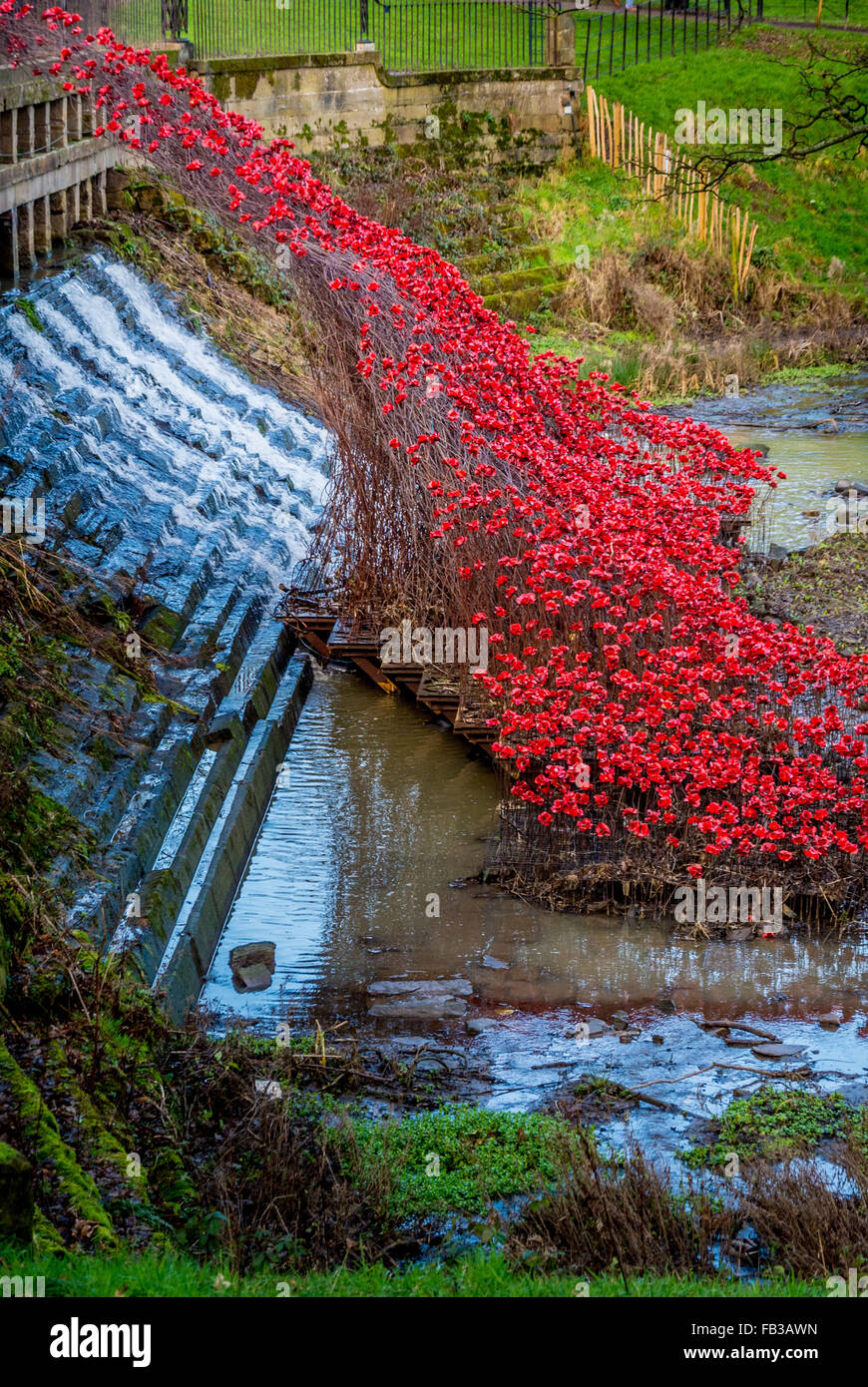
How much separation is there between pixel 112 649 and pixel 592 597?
8.65ft


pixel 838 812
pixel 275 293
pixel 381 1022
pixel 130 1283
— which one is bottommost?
pixel 381 1022

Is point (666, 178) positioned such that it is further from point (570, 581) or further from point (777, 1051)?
point (777, 1051)

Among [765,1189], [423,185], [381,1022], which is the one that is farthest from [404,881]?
[423,185]

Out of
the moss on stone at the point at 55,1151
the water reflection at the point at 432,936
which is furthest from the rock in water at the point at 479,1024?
the moss on stone at the point at 55,1151

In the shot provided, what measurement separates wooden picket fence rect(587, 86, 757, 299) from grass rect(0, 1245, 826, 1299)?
55.5ft

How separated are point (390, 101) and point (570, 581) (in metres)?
15.3

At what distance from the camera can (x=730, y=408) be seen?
16250mm

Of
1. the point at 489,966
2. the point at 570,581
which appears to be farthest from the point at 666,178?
the point at 489,966

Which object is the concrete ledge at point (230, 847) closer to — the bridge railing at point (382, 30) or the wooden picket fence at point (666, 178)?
the wooden picket fence at point (666, 178)

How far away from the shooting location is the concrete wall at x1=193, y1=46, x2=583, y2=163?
60.6 feet

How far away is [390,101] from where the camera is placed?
2030 cm

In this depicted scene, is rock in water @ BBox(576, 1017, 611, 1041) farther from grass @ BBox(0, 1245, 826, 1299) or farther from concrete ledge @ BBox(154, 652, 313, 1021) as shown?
grass @ BBox(0, 1245, 826, 1299)
